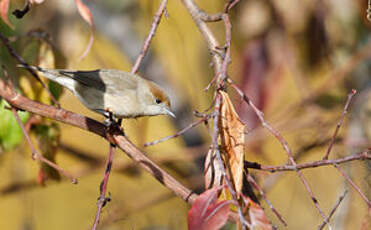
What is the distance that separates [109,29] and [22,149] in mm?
1003

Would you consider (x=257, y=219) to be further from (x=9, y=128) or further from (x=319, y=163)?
(x=9, y=128)

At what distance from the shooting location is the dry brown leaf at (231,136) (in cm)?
116

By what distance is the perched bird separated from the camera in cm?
187

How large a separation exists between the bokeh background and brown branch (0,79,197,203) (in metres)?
0.32

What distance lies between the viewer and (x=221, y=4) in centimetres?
397

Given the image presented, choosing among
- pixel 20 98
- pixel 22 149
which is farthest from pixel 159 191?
pixel 20 98

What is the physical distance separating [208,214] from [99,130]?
19.5 inches

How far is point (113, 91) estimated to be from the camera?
198cm

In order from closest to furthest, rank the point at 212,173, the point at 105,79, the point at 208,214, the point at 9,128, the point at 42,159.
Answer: the point at 208,214 → the point at 212,173 → the point at 42,159 → the point at 9,128 → the point at 105,79

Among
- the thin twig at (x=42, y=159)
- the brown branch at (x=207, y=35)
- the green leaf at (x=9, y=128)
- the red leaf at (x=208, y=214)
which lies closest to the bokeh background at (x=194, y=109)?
the green leaf at (x=9, y=128)

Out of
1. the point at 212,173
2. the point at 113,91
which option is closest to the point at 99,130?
the point at 212,173

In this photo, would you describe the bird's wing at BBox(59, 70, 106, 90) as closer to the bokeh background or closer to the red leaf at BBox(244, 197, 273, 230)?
the bokeh background

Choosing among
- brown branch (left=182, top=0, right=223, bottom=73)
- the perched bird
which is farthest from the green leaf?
brown branch (left=182, top=0, right=223, bottom=73)

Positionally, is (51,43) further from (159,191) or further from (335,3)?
(159,191)
